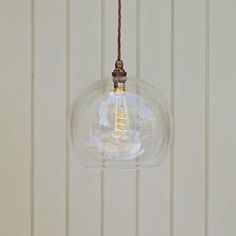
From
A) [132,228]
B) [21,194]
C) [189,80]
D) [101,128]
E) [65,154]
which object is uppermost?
[189,80]

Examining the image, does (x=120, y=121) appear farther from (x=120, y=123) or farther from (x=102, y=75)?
(x=102, y=75)

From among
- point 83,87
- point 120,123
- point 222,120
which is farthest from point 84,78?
point 120,123

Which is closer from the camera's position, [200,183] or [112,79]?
[112,79]

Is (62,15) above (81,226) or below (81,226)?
above

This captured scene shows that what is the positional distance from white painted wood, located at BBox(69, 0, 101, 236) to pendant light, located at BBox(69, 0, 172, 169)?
0.48 meters

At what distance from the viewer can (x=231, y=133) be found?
1.47m

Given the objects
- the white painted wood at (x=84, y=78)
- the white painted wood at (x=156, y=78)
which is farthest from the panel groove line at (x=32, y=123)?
the white painted wood at (x=156, y=78)

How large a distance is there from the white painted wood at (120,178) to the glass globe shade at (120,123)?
49cm

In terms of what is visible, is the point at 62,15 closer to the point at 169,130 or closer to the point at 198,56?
the point at 198,56

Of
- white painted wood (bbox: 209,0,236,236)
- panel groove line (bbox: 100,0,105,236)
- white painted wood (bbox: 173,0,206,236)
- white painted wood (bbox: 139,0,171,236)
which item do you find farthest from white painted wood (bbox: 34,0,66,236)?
white painted wood (bbox: 209,0,236,236)

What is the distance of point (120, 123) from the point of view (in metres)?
0.91

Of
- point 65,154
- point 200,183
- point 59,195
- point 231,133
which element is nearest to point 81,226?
point 59,195

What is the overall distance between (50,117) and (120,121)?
560mm

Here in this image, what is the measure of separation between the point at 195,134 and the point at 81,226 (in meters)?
0.43
